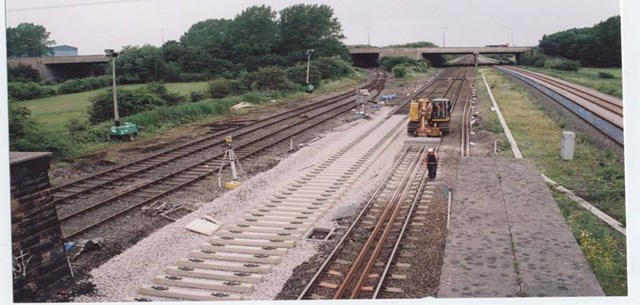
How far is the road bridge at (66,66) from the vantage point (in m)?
34.6

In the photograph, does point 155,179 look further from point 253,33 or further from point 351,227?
point 253,33

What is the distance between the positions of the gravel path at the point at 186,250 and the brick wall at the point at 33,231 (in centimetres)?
65

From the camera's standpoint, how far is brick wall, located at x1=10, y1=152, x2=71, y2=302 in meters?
7.82

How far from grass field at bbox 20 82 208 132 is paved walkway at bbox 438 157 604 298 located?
19.7 m

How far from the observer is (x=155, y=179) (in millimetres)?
15500

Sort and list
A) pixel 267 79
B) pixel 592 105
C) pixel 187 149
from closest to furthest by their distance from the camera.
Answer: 1. pixel 187 149
2. pixel 592 105
3. pixel 267 79

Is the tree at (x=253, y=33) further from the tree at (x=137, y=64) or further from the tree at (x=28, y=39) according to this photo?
the tree at (x=28, y=39)

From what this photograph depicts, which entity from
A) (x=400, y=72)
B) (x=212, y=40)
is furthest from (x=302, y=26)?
(x=400, y=72)

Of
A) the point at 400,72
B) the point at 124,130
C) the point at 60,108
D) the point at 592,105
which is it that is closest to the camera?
the point at 124,130

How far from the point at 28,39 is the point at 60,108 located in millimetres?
12706

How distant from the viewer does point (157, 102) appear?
30172 mm

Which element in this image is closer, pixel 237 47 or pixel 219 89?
pixel 219 89

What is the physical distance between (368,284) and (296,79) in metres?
39.1

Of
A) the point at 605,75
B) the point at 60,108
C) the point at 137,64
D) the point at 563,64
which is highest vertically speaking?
the point at 137,64
